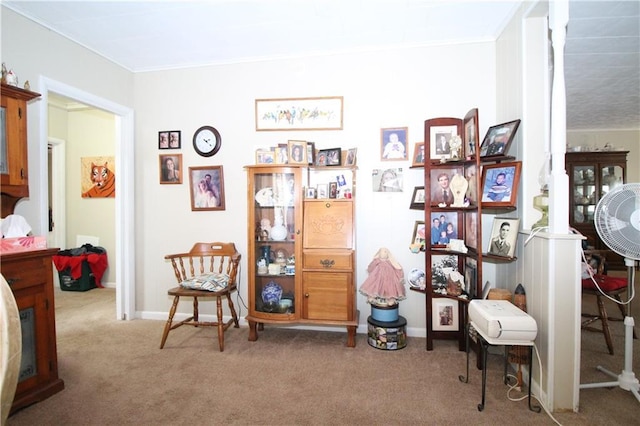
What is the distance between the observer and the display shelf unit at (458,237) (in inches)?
94.0

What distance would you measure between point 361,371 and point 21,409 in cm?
211

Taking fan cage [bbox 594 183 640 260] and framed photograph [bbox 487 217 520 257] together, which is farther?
framed photograph [bbox 487 217 520 257]

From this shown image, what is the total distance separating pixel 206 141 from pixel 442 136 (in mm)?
2286

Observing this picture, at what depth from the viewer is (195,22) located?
8.23 feet

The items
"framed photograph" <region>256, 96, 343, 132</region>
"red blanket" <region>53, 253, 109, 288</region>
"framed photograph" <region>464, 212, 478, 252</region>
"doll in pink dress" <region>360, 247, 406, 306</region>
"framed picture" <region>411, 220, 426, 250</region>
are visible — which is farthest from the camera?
"red blanket" <region>53, 253, 109, 288</region>

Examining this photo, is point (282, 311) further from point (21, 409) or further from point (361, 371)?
point (21, 409)

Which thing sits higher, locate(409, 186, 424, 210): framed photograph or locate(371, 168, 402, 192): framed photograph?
locate(371, 168, 402, 192): framed photograph

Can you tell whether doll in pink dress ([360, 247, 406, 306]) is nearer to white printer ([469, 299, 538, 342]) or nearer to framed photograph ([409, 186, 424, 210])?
framed photograph ([409, 186, 424, 210])

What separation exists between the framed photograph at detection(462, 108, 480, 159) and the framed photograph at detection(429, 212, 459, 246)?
21.5 inches

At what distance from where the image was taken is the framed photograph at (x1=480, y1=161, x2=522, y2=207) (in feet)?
7.06

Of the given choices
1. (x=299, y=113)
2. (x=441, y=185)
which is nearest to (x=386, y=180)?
(x=441, y=185)

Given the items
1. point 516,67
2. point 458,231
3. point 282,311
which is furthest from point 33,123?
point 516,67

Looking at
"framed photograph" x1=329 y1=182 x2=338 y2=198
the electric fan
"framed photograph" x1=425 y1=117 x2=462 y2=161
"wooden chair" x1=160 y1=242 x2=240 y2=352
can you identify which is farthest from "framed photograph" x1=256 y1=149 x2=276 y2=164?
the electric fan

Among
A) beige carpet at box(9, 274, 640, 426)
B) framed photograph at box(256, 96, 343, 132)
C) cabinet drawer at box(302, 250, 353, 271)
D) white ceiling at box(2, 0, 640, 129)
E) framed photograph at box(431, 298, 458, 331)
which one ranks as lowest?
beige carpet at box(9, 274, 640, 426)
